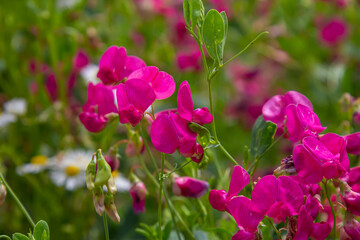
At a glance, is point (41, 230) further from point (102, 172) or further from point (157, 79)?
point (157, 79)

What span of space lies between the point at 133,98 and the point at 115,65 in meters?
0.10

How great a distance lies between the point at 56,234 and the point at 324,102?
931 mm

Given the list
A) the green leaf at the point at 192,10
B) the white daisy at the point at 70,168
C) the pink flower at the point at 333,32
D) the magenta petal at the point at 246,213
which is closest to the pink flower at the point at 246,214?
the magenta petal at the point at 246,213

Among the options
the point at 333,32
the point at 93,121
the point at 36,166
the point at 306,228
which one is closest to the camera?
the point at 306,228

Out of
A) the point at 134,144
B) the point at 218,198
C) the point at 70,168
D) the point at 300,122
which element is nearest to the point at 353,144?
the point at 300,122

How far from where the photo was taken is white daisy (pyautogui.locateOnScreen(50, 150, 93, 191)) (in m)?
1.43

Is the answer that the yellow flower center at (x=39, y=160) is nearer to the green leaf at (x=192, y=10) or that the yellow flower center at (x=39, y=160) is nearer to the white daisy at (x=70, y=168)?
the white daisy at (x=70, y=168)

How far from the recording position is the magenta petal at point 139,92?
675mm

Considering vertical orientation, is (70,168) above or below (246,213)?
below

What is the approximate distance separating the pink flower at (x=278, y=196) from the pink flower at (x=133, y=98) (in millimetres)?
160

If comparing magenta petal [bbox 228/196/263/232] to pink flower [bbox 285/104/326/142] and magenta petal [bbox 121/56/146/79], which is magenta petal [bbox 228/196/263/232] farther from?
magenta petal [bbox 121/56/146/79]

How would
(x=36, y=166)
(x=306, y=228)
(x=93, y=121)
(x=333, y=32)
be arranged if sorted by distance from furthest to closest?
1. (x=333, y=32)
2. (x=36, y=166)
3. (x=93, y=121)
4. (x=306, y=228)

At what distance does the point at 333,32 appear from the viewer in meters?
1.97

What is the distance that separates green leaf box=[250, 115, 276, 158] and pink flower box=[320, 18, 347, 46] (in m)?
1.27
